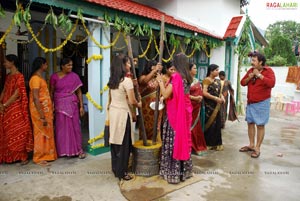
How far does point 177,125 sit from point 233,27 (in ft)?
20.3

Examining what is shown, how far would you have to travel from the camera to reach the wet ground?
3.36 meters

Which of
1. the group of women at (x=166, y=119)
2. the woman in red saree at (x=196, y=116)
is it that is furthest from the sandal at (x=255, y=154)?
the group of women at (x=166, y=119)

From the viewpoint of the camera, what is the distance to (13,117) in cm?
420

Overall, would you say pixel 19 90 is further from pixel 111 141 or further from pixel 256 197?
pixel 256 197

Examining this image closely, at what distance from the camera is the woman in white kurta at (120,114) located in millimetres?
3475

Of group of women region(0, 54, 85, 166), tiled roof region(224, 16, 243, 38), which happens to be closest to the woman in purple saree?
group of women region(0, 54, 85, 166)

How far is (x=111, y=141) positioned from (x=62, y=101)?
1.35 metres

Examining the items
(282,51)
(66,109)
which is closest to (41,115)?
(66,109)

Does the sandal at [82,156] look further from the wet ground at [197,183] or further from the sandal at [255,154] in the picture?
the sandal at [255,154]

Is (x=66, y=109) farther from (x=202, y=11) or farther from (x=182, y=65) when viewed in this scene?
(x=202, y=11)

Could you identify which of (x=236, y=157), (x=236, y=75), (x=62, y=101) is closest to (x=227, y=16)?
(x=236, y=75)

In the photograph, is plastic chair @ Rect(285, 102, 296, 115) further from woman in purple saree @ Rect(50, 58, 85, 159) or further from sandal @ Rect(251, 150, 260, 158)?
woman in purple saree @ Rect(50, 58, 85, 159)

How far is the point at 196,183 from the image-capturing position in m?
3.75

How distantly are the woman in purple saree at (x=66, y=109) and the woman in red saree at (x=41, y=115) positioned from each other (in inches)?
6.0
